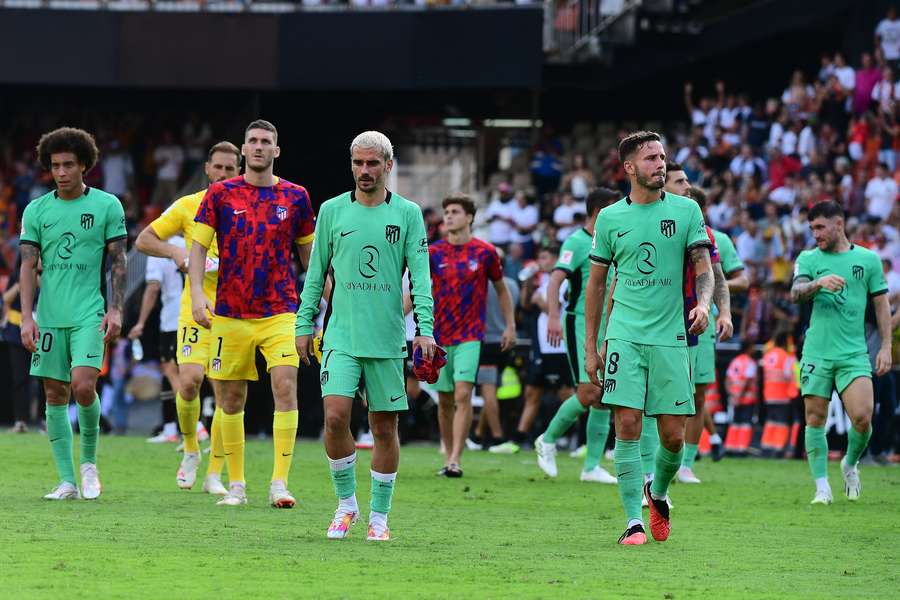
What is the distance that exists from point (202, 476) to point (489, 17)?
58.6 ft

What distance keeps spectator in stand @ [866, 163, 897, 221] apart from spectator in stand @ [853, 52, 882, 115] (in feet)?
7.36

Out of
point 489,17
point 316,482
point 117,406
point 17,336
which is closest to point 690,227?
point 316,482

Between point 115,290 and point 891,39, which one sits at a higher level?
point 891,39

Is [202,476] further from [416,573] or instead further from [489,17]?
[489,17]

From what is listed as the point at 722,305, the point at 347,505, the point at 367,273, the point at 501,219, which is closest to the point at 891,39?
the point at 501,219

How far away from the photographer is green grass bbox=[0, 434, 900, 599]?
7410 mm

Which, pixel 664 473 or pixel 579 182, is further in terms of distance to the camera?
pixel 579 182

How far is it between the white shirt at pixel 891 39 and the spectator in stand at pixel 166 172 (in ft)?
47.6

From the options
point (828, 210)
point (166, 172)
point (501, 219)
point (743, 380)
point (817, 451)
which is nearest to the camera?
point (828, 210)

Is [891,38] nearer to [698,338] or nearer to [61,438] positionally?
[698,338]

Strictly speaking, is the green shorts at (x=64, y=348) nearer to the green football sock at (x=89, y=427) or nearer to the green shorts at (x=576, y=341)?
the green football sock at (x=89, y=427)

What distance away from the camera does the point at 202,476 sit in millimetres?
13781

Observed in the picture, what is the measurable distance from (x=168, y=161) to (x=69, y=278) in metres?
22.7

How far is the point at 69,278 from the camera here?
1092cm
